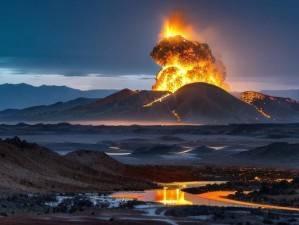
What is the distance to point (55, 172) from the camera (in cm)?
5872

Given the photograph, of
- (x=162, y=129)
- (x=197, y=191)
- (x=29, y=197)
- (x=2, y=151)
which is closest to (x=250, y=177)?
(x=197, y=191)

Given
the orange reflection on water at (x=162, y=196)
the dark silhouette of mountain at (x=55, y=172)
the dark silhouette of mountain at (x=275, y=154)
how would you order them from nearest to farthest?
the orange reflection on water at (x=162, y=196), the dark silhouette of mountain at (x=55, y=172), the dark silhouette of mountain at (x=275, y=154)

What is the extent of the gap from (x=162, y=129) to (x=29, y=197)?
147629mm

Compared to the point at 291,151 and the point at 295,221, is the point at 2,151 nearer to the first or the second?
the point at 295,221

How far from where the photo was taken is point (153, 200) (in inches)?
1945

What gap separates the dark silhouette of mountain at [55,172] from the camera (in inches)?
2035

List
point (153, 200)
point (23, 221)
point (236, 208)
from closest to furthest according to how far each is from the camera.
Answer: point (23, 221)
point (236, 208)
point (153, 200)

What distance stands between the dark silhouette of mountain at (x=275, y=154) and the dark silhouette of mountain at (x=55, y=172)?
33303 mm

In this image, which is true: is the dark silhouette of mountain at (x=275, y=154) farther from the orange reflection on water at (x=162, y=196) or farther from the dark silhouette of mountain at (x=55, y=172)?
the orange reflection on water at (x=162, y=196)

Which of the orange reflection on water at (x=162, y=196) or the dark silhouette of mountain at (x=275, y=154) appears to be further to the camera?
the dark silhouette of mountain at (x=275, y=154)

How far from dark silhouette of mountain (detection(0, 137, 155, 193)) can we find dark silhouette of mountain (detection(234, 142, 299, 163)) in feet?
109

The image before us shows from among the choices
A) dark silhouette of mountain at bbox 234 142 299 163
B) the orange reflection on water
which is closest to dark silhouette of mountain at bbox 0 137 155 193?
the orange reflection on water

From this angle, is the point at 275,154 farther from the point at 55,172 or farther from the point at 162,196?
the point at 162,196

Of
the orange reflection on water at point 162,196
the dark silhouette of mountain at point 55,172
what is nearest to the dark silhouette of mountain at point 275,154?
the dark silhouette of mountain at point 55,172
